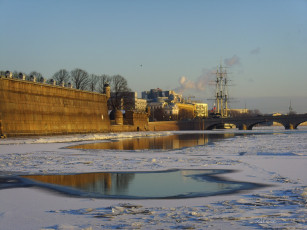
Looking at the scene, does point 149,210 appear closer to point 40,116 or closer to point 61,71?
point 40,116

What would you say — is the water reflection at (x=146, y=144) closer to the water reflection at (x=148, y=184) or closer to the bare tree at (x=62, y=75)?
the water reflection at (x=148, y=184)

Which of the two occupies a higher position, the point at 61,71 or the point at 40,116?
the point at 61,71

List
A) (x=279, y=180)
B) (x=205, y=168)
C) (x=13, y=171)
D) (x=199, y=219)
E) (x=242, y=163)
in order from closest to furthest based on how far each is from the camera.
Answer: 1. (x=199, y=219)
2. (x=279, y=180)
3. (x=13, y=171)
4. (x=205, y=168)
5. (x=242, y=163)

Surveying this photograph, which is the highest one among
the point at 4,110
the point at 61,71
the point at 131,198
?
the point at 61,71

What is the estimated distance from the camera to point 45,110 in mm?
62312

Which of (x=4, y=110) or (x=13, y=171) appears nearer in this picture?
(x=13, y=171)

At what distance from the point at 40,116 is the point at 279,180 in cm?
4983

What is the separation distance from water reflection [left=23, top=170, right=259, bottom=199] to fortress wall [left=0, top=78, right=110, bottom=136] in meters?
36.8

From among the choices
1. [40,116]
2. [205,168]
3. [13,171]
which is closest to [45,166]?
[13,171]

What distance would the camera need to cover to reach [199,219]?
30.0 feet

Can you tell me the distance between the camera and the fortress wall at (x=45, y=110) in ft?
172

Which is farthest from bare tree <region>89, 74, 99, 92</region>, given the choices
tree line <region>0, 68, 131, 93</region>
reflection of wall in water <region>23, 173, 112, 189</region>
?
reflection of wall in water <region>23, 173, 112, 189</region>

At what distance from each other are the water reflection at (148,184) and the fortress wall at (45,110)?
3678 cm

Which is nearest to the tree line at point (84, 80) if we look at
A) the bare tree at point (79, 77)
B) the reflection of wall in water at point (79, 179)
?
the bare tree at point (79, 77)
